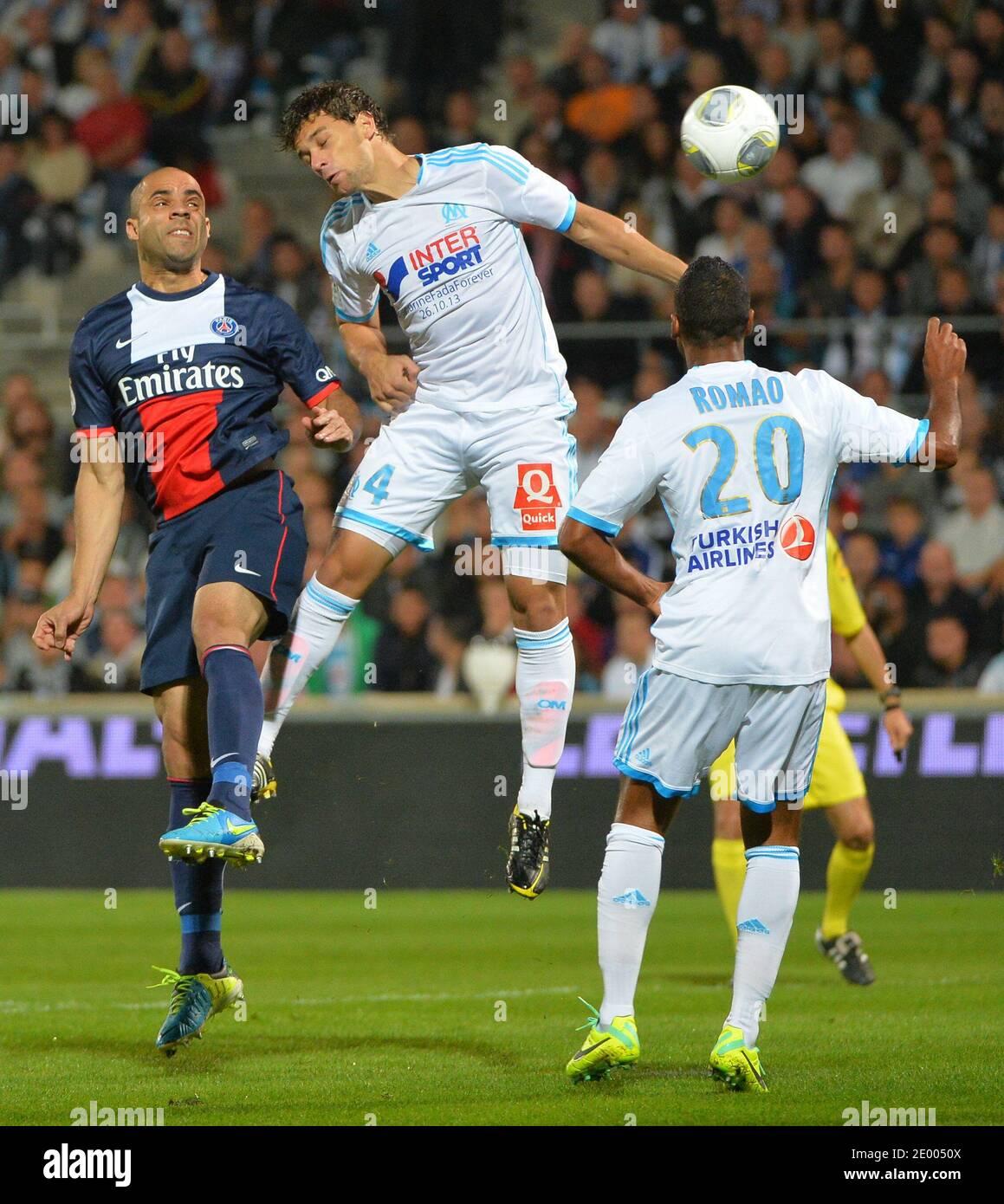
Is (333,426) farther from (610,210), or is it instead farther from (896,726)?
(610,210)

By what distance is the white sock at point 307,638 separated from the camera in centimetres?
716

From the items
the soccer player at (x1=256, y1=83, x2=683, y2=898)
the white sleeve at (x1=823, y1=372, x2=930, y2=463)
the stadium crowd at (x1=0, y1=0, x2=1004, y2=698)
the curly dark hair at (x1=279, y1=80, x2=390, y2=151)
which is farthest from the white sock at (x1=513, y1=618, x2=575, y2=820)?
the stadium crowd at (x1=0, y1=0, x2=1004, y2=698)

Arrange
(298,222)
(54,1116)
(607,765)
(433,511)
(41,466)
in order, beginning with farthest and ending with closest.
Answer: (298,222) → (41,466) → (607,765) → (433,511) → (54,1116)

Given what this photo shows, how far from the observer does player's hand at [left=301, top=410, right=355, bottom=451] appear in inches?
244

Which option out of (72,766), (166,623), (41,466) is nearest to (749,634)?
(166,623)

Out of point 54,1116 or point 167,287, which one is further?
point 167,287

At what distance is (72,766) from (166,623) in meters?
6.35

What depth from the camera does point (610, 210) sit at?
15.1 meters

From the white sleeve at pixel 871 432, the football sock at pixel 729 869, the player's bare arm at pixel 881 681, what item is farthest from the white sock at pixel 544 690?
the player's bare arm at pixel 881 681

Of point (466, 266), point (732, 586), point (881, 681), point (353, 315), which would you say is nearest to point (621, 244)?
point (466, 266)

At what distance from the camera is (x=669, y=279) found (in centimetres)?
644

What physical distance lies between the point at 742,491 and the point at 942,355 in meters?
0.78

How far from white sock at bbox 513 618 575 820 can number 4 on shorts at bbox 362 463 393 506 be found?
73 cm

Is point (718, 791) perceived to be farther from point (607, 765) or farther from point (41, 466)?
A: point (41, 466)
